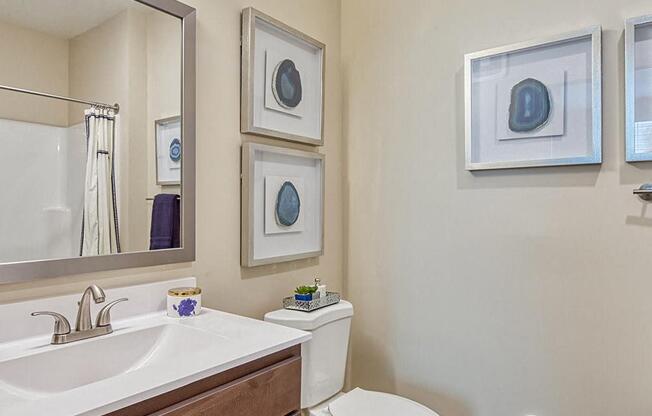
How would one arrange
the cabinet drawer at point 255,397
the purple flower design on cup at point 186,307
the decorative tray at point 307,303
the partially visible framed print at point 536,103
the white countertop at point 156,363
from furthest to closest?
the decorative tray at point 307,303, the partially visible framed print at point 536,103, the purple flower design on cup at point 186,307, the cabinet drawer at point 255,397, the white countertop at point 156,363

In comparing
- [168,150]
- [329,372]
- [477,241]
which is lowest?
[329,372]

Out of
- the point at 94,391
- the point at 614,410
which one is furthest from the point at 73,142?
the point at 614,410

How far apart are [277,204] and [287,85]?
1.62 feet

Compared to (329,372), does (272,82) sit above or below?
above

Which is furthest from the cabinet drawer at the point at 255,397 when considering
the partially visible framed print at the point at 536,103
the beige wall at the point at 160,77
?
the partially visible framed print at the point at 536,103

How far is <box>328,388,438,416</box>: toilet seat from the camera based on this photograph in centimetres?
155

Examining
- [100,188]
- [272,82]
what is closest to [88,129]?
[100,188]

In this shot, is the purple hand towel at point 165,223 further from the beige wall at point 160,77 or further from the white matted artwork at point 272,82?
the white matted artwork at point 272,82

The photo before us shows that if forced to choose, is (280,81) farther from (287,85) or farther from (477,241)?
(477,241)

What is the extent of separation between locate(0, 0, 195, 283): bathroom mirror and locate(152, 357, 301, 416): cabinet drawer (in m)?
0.52

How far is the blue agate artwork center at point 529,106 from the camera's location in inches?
64.0

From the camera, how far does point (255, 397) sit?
3.40 ft

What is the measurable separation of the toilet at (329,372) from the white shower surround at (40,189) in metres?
0.74

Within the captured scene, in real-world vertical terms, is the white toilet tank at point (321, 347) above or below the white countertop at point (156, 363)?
below
